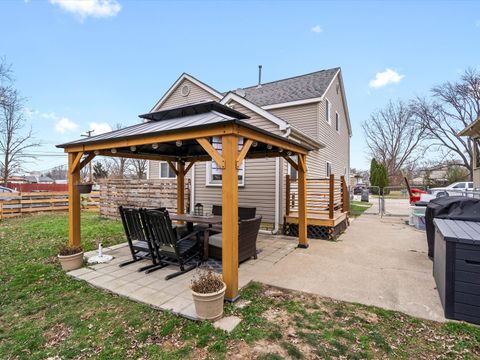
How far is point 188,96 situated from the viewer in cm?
1161

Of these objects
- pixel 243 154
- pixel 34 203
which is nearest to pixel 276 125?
pixel 243 154

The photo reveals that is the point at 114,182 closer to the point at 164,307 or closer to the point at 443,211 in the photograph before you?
the point at 164,307

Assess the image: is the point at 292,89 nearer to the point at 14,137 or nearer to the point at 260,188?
the point at 260,188

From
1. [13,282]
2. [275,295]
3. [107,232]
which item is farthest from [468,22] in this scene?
[13,282]

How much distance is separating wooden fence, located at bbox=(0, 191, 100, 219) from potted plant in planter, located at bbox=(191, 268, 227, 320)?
12607 mm

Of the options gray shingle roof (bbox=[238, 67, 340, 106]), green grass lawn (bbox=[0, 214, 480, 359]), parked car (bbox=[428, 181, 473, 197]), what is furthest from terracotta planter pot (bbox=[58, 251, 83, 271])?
parked car (bbox=[428, 181, 473, 197])

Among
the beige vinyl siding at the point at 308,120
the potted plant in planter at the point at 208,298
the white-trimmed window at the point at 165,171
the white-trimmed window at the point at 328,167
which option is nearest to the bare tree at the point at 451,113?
the white-trimmed window at the point at 328,167

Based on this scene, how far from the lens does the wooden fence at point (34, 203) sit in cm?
1129

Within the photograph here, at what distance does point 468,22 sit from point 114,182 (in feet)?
54.9

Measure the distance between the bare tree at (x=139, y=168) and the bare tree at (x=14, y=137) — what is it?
395 inches

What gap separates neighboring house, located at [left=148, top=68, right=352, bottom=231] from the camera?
25.8 feet

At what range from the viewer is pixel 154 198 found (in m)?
10.0

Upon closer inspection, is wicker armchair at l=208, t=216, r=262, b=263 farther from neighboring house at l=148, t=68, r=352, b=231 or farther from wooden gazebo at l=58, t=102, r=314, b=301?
neighboring house at l=148, t=68, r=352, b=231

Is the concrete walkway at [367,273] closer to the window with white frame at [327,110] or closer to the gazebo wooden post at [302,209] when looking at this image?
the gazebo wooden post at [302,209]
